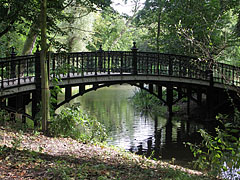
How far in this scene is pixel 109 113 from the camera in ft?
57.6

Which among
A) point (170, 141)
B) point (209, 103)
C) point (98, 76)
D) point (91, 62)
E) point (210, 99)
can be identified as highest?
point (91, 62)

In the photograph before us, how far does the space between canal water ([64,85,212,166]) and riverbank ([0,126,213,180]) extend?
2256mm

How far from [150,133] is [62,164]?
8.25m

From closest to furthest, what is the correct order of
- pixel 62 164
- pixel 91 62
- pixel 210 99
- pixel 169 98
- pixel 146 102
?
pixel 62 164
pixel 91 62
pixel 210 99
pixel 169 98
pixel 146 102

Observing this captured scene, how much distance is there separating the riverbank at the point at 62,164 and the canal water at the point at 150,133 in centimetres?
226

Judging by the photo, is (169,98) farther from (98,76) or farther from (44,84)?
(44,84)

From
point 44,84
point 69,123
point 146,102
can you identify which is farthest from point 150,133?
point 146,102

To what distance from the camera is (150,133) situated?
13.1 meters

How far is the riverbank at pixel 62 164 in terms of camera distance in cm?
460

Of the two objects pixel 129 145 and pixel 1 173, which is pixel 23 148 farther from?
pixel 129 145

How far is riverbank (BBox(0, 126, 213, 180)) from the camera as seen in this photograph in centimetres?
→ 460

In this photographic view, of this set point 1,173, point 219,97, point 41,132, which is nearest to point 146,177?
point 1,173

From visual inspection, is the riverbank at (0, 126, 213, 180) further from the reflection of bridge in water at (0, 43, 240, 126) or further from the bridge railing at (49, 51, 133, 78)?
the bridge railing at (49, 51, 133, 78)

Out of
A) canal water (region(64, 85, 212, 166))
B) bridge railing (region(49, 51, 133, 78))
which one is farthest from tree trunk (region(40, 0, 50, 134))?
bridge railing (region(49, 51, 133, 78))
